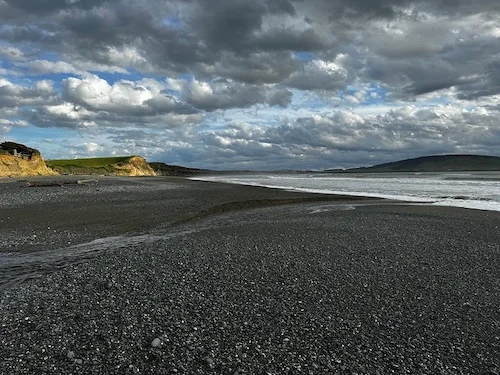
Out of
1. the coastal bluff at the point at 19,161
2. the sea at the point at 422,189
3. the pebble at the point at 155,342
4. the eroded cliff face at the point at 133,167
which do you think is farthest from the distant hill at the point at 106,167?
the pebble at the point at 155,342

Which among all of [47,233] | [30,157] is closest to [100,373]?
[47,233]

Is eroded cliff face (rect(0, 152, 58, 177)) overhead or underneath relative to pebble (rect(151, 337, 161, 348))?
overhead

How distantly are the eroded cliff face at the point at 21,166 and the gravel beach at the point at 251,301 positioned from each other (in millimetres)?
61062

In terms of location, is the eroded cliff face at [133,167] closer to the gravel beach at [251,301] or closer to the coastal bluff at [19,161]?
the coastal bluff at [19,161]

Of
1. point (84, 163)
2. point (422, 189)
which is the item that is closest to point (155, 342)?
point (422, 189)

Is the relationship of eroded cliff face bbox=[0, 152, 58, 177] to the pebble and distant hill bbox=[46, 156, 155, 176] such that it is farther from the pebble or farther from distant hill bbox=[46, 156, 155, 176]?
the pebble

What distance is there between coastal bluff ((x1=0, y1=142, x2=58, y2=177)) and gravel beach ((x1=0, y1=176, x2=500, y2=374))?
61507 mm

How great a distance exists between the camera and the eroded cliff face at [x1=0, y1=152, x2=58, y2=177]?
68.8m

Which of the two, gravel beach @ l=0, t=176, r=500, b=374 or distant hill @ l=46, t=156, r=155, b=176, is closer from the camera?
gravel beach @ l=0, t=176, r=500, b=374

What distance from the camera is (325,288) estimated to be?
928cm

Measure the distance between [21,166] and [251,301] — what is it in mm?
78756

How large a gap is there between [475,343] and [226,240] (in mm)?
10025

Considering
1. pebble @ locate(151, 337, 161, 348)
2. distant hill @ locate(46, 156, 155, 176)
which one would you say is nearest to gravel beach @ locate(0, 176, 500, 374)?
pebble @ locate(151, 337, 161, 348)

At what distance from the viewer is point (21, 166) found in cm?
7362
